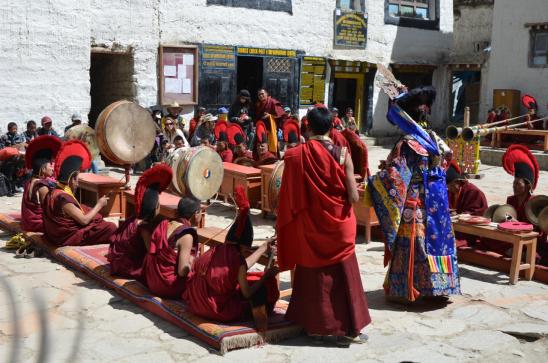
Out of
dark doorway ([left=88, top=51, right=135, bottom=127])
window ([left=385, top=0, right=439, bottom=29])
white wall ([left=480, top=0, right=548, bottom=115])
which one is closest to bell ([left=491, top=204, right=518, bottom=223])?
dark doorway ([left=88, top=51, right=135, bottom=127])

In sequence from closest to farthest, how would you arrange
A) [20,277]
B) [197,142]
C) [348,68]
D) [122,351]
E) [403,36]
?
[122,351]
[20,277]
[197,142]
[348,68]
[403,36]

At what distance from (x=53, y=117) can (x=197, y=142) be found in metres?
2.76

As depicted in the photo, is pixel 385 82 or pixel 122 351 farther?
pixel 385 82

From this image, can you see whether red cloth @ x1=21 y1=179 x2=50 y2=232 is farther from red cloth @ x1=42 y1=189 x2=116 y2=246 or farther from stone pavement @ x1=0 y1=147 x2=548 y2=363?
stone pavement @ x1=0 y1=147 x2=548 y2=363

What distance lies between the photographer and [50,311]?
541 cm

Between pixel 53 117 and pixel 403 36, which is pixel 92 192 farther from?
Answer: pixel 403 36

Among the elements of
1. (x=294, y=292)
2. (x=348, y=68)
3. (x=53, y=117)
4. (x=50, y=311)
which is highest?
(x=348, y=68)

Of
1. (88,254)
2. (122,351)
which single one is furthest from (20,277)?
(122,351)

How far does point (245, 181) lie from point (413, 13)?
12.9 metres

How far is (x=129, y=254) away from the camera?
5.98 metres

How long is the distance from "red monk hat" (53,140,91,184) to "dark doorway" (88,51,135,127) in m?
7.49

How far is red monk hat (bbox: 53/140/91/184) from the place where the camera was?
6.84m

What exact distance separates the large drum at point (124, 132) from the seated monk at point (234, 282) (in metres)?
3.00

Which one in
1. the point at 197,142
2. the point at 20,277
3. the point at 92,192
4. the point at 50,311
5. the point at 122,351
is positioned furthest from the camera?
the point at 197,142
